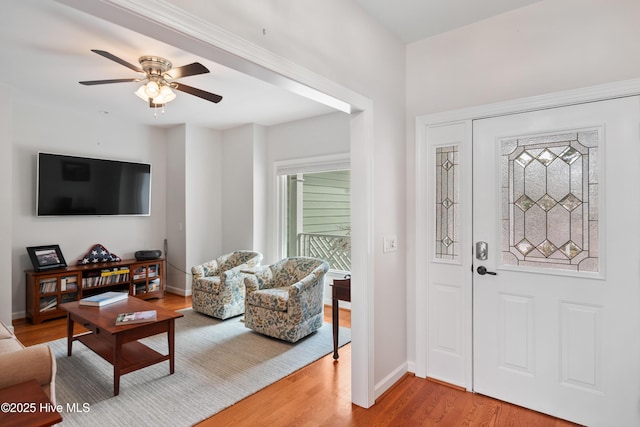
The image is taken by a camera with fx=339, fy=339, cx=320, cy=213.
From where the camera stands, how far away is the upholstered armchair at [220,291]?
4.02 m

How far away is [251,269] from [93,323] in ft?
6.48

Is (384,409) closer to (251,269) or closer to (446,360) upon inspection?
(446,360)

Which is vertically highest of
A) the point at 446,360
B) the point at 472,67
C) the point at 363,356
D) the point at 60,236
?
the point at 472,67

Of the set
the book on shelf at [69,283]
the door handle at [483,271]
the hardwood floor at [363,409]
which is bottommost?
the hardwood floor at [363,409]

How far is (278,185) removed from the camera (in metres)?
5.20

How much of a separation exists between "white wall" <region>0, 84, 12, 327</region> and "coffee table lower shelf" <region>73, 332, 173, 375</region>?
137cm

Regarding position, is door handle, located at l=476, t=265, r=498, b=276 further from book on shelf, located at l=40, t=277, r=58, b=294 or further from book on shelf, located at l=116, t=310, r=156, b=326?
book on shelf, located at l=40, t=277, r=58, b=294

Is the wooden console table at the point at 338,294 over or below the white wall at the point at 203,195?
below

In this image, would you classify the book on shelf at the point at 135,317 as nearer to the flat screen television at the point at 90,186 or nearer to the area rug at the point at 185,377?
the area rug at the point at 185,377

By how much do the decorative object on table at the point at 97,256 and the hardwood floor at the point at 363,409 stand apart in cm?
351

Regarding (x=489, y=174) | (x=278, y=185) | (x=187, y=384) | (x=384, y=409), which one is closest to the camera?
(x=384, y=409)

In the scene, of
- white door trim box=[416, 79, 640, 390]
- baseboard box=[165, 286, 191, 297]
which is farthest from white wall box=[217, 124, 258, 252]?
white door trim box=[416, 79, 640, 390]

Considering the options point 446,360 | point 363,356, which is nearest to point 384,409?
point 363,356

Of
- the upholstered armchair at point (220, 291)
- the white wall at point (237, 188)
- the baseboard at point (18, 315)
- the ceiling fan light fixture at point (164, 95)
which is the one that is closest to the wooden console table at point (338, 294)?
the upholstered armchair at point (220, 291)
